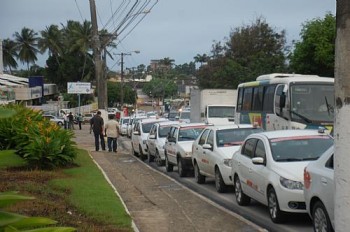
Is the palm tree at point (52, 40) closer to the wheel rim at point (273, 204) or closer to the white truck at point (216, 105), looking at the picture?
the white truck at point (216, 105)

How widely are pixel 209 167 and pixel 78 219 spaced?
6.22 meters


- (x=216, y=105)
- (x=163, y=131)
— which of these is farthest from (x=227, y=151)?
(x=216, y=105)

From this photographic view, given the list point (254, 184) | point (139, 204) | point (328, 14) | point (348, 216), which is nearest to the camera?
point (348, 216)

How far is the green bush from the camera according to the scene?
14883 millimetres

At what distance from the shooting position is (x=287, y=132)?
36.1 ft

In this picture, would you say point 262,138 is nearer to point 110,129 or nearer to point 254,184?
point 254,184

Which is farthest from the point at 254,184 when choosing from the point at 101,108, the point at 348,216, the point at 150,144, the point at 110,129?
the point at 101,108

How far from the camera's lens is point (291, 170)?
945cm

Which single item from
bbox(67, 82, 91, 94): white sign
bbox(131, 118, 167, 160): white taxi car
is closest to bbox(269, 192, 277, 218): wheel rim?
bbox(131, 118, 167, 160): white taxi car

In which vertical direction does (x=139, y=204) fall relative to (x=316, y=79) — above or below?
below

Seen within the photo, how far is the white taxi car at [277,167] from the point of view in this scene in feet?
30.0

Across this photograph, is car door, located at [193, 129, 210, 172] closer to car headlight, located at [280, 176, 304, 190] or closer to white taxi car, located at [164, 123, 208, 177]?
white taxi car, located at [164, 123, 208, 177]

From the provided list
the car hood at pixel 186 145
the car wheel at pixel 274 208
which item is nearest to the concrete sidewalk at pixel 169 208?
the car wheel at pixel 274 208

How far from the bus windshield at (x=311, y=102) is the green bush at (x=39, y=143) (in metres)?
6.55
